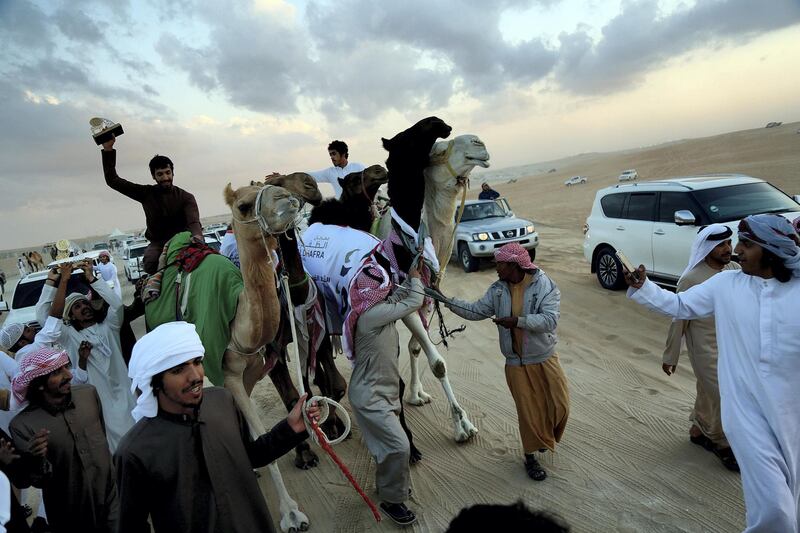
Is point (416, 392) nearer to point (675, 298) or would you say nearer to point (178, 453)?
point (675, 298)

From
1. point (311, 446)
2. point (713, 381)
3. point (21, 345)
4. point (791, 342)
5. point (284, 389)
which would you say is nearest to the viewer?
point (791, 342)

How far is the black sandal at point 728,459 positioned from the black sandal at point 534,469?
141 centimetres

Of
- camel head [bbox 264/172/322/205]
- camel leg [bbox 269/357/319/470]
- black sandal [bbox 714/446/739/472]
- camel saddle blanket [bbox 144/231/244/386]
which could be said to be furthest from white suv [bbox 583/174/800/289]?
camel saddle blanket [bbox 144/231/244/386]

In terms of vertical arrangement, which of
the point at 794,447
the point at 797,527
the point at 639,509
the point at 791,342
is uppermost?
the point at 791,342

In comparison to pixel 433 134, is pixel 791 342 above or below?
below

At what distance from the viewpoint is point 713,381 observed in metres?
3.83

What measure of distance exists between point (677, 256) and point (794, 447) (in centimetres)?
590

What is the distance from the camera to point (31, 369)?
9.76 feet

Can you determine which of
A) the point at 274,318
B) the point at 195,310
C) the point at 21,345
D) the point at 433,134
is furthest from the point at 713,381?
the point at 21,345

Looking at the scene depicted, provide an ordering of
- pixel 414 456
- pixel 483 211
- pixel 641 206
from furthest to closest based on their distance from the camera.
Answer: pixel 483 211, pixel 641 206, pixel 414 456

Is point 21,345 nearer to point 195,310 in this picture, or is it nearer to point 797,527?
point 195,310

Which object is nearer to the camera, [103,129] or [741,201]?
[103,129]

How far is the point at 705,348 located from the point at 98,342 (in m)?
5.24

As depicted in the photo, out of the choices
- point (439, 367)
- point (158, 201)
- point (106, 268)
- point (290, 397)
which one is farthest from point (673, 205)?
point (106, 268)
